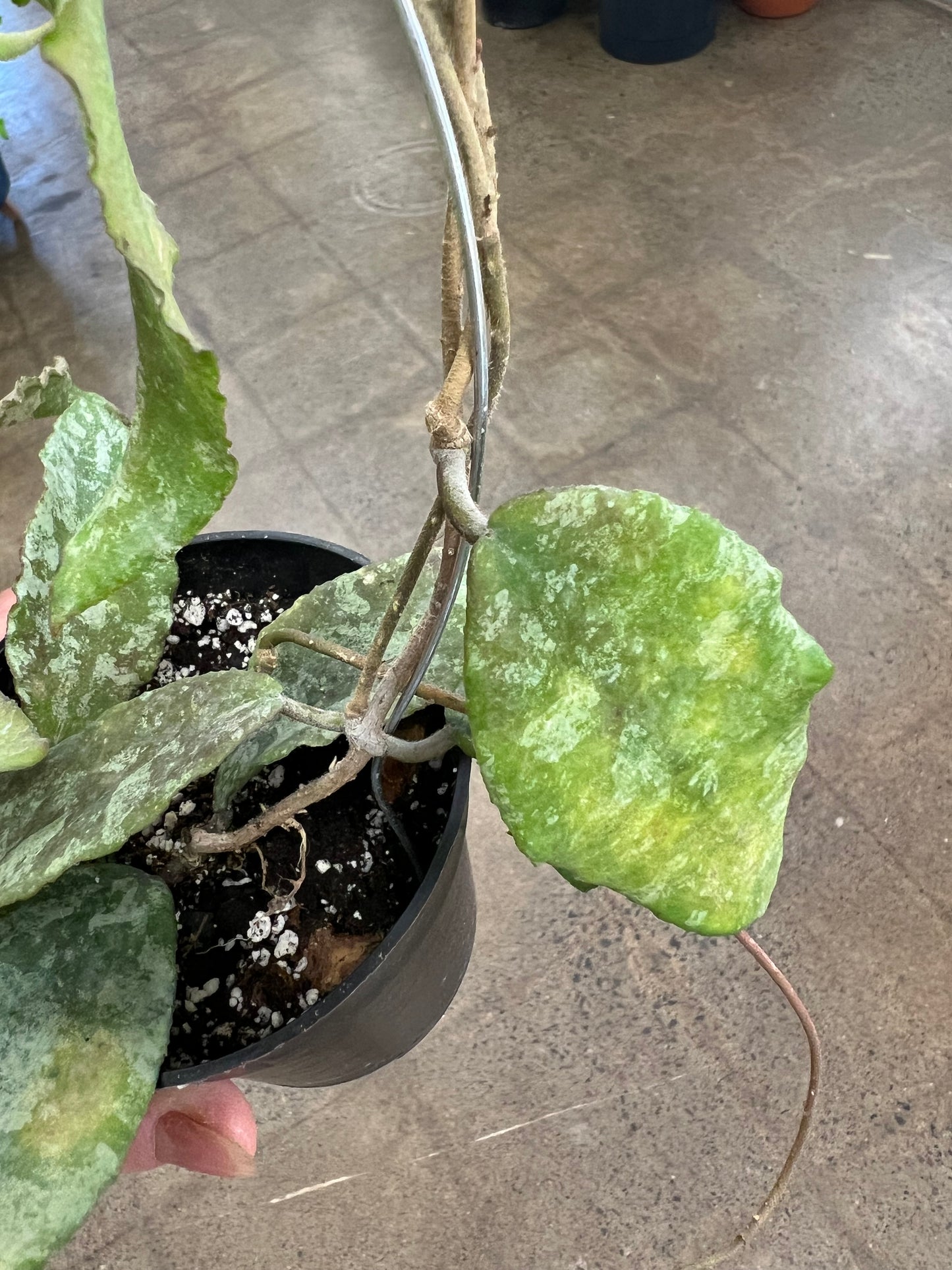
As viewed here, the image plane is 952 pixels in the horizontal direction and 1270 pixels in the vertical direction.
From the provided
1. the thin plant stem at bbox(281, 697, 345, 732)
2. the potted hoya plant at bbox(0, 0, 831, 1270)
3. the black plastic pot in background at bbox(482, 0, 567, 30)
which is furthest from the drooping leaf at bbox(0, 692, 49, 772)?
the black plastic pot in background at bbox(482, 0, 567, 30)

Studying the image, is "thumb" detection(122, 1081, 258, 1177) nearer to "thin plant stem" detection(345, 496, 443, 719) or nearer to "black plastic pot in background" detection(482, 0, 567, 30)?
"thin plant stem" detection(345, 496, 443, 719)

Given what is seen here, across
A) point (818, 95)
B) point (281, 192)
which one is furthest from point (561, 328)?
point (818, 95)

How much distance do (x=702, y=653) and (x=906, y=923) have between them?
3.03 ft

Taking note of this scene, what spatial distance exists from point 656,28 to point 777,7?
34 centimetres

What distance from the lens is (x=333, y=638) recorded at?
732 mm

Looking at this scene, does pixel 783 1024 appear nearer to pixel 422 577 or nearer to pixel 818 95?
pixel 422 577

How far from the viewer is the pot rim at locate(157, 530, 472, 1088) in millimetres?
671

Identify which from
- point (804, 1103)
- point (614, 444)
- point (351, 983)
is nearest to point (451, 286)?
point (351, 983)

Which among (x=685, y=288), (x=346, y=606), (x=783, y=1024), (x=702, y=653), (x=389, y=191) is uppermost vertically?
(x=702, y=653)

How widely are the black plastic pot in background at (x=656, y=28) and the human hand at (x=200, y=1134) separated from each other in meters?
2.09

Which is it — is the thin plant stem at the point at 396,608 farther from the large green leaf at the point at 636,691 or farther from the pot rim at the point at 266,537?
the pot rim at the point at 266,537

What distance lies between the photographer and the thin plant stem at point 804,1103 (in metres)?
0.55

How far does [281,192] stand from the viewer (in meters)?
2.16

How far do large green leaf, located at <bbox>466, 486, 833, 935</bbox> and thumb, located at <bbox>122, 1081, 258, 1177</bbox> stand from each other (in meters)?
0.55
